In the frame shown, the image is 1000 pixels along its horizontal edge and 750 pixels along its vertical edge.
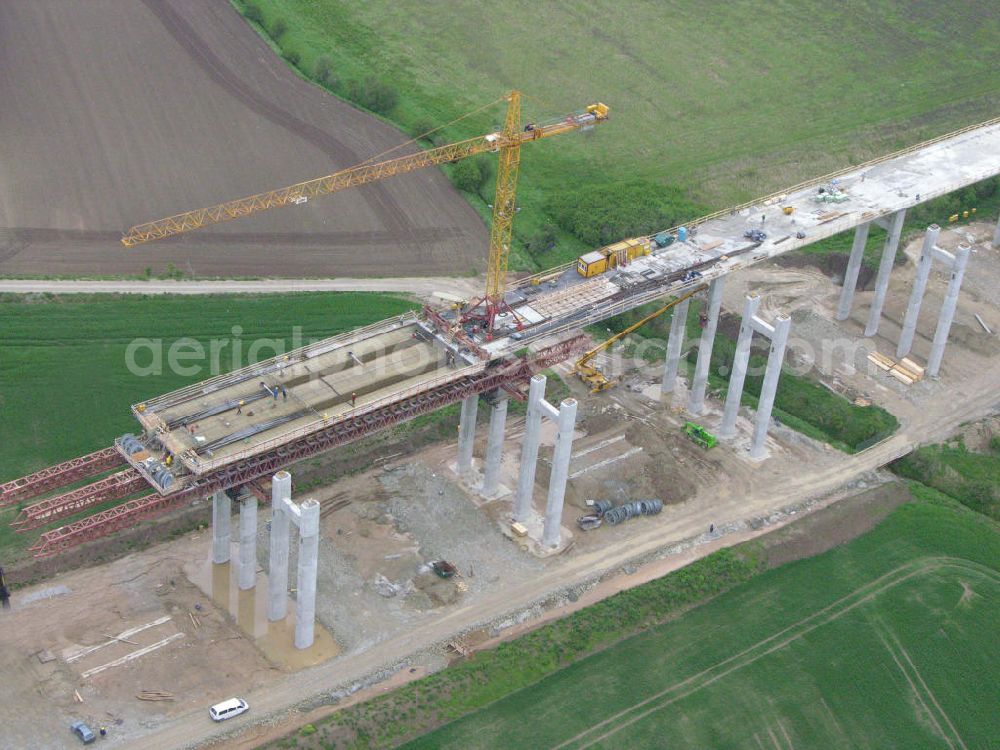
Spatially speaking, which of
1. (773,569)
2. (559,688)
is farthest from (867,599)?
(559,688)

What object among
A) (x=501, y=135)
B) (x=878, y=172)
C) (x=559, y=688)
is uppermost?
(x=501, y=135)

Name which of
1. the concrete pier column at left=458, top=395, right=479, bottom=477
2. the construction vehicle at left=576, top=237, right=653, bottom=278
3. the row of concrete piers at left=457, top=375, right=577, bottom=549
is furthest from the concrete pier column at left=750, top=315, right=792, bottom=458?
the concrete pier column at left=458, top=395, right=479, bottom=477

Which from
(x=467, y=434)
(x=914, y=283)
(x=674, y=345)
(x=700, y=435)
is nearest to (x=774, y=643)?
(x=700, y=435)

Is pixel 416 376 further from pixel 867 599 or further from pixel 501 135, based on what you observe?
pixel 867 599

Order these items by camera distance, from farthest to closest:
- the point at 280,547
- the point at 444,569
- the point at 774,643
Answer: the point at 444,569, the point at 774,643, the point at 280,547

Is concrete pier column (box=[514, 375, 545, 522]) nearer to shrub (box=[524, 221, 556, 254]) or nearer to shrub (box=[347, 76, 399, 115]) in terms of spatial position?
shrub (box=[524, 221, 556, 254])

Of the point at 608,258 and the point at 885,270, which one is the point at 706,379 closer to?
the point at 608,258

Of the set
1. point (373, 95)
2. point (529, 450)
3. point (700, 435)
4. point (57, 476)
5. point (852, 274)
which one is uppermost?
point (373, 95)
